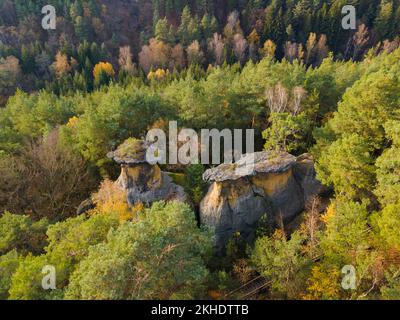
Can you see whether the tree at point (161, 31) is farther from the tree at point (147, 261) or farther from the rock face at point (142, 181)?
the tree at point (147, 261)

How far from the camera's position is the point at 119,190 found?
1140 inches

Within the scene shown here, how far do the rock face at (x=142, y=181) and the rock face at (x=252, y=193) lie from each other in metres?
3.27

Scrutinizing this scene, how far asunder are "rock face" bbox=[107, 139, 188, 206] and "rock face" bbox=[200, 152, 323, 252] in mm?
3271

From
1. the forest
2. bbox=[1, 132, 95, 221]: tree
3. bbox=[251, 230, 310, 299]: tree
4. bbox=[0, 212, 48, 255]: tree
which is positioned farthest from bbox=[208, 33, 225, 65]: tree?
bbox=[0, 212, 48, 255]: tree

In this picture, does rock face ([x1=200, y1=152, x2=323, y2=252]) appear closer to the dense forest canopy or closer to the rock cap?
the rock cap

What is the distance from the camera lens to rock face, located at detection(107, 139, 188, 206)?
29.1 metres

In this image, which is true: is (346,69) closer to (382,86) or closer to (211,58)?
(382,86)

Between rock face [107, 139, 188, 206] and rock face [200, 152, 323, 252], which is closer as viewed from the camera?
rock face [200, 152, 323, 252]

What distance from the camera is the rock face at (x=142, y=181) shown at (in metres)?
Answer: 29.1

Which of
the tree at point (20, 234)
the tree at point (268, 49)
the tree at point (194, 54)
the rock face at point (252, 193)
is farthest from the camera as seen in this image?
the tree at point (268, 49)

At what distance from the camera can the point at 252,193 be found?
28984mm

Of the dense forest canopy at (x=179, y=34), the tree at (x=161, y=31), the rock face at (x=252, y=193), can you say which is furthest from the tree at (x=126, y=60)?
the rock face at (x=252, y=193)

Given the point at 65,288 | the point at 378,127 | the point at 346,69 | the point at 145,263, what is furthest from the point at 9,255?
the point at 346,69

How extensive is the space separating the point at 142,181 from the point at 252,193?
1004 cm
